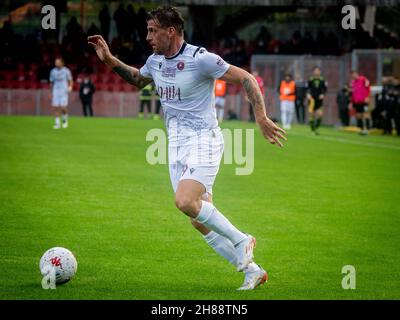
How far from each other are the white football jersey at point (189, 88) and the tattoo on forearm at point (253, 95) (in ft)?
0.77

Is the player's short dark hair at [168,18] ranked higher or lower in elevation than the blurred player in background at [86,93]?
lower

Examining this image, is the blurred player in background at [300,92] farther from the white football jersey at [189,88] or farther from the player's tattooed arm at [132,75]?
the white football jersey at [189,88]

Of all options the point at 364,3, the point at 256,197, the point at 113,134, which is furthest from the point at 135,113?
the point at 256,197

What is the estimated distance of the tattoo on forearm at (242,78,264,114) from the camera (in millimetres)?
8469

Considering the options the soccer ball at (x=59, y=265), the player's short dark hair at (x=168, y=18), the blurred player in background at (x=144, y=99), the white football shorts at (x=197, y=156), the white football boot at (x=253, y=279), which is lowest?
the white football boot at (x=253, y=279)

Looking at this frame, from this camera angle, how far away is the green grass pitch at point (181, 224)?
8.62m

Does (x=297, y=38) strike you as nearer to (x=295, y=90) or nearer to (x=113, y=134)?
(x=295, y=90)

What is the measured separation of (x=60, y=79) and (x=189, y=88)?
83.8ft

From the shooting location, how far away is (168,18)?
28.1 ft

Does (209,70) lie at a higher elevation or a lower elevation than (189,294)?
higher

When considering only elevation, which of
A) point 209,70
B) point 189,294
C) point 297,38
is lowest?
point 189,294

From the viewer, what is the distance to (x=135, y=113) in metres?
45.0

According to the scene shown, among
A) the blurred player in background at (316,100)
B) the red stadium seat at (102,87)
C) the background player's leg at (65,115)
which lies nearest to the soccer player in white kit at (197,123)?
the background player's leg at (65,115)

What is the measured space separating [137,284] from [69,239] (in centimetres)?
260
